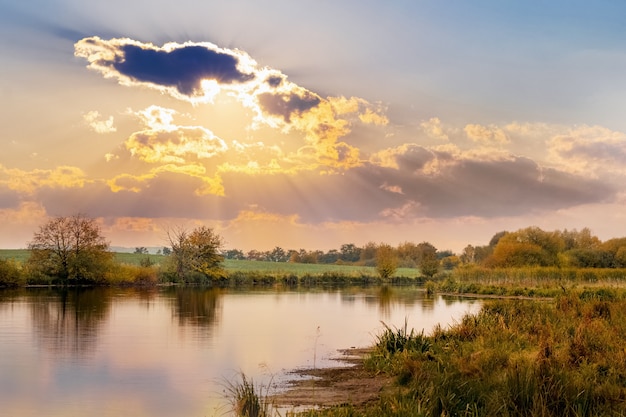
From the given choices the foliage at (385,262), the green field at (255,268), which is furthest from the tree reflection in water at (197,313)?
the foliage at (385,262)

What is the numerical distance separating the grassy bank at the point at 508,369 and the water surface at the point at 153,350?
3.00 meters

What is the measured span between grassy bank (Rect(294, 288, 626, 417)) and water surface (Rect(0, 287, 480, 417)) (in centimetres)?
300

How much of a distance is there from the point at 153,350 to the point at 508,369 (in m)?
13.4

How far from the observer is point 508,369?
1188cm

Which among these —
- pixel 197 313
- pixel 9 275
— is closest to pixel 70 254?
pixel 9 275

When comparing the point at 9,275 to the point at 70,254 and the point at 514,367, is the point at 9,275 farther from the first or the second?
the point at 514,367

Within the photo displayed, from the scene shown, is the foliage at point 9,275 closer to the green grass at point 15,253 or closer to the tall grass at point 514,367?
the green grass at point 15,253

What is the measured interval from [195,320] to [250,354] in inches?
476

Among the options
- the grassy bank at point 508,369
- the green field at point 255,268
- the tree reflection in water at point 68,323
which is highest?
the green field at point 255,268

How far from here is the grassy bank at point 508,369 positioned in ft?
32.7

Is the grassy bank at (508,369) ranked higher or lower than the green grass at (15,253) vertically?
lower

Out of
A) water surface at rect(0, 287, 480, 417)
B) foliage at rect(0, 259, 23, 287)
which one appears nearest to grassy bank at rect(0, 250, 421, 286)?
foliage at rect(0, 259, 23, 287)

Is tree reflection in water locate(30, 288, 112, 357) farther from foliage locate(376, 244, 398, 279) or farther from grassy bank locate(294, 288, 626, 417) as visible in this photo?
foliage locate(376, 244, 398, 279)

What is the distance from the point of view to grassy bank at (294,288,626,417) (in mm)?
9953
